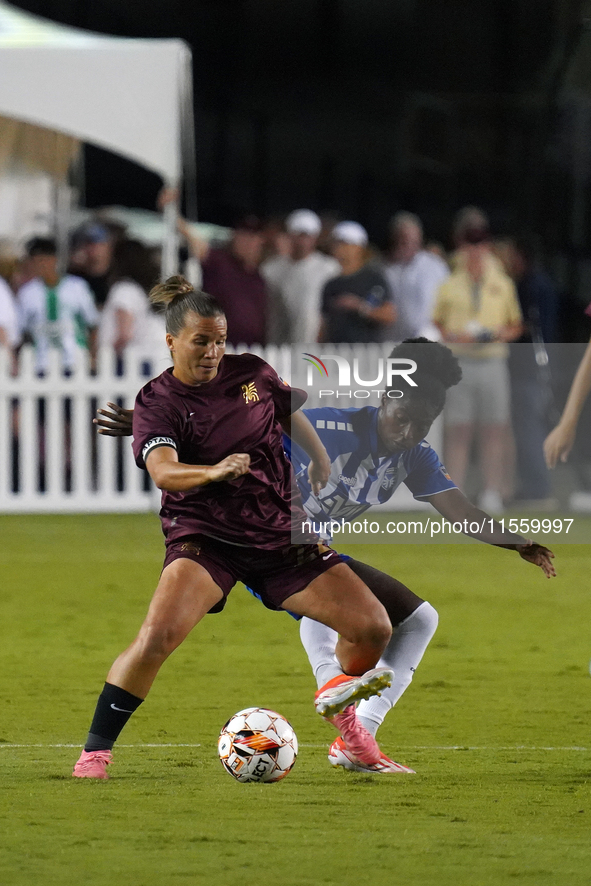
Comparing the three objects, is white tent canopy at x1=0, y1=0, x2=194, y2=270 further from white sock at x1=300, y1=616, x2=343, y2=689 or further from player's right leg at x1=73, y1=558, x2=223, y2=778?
player's right leg at x1=73, y1=558, x2=223, y2=778

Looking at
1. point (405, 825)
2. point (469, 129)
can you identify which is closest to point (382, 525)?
point (405, 825)

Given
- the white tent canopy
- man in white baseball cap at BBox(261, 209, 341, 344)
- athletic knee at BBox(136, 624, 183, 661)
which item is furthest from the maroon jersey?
man in white baseball cap at BBox(261, 209, 341, 344)

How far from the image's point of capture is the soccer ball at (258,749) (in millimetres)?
5449

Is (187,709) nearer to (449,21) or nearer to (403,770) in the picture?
(403,770)

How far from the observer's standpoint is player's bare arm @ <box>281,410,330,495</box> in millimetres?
5891

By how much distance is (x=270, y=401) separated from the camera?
577 centimetres

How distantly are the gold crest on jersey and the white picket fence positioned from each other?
8.01 metres

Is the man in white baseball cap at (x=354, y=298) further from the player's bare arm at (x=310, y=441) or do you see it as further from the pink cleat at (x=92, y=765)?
Answer: the pink cleat at (x=92, y=765)

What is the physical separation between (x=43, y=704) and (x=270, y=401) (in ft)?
6.54

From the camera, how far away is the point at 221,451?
556cm

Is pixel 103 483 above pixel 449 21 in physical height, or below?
below

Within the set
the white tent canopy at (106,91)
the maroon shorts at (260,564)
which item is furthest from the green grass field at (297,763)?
the white tent canopy at (106,91)

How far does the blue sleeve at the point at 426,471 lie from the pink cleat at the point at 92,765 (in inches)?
59.6

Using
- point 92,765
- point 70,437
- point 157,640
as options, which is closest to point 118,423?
point 157,640
